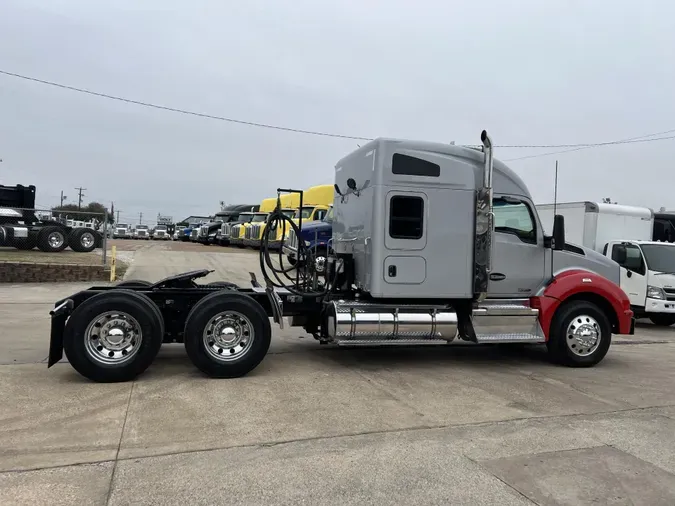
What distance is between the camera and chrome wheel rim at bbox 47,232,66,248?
67.2 ft

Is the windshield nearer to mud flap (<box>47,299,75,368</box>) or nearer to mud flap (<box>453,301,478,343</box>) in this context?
mud flap (<box>453,301,478,343</box>)

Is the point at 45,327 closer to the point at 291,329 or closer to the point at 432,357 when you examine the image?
the point at 291,329

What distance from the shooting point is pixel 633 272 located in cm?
1265

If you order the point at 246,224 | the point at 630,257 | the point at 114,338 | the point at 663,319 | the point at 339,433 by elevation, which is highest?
the point at 246,224

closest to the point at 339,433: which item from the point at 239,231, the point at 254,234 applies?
the point at 254,234

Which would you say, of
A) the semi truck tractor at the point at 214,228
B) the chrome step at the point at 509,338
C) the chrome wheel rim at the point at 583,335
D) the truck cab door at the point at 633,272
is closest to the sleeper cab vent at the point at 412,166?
the chrome step at the point at 509,338

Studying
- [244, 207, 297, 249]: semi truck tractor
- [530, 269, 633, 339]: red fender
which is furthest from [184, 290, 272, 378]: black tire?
[244, 207, 297, 249]: semi truck tractor

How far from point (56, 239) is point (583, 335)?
62.1 ft

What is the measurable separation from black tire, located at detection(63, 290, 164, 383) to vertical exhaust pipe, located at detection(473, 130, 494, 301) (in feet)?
13.3

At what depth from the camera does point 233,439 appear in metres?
4.70

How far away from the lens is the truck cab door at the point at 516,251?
772cm

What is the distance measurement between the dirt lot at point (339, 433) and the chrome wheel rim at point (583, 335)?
0.32m

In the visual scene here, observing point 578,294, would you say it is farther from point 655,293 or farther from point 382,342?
point 655,293

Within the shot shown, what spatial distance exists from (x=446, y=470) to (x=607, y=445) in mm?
1633
